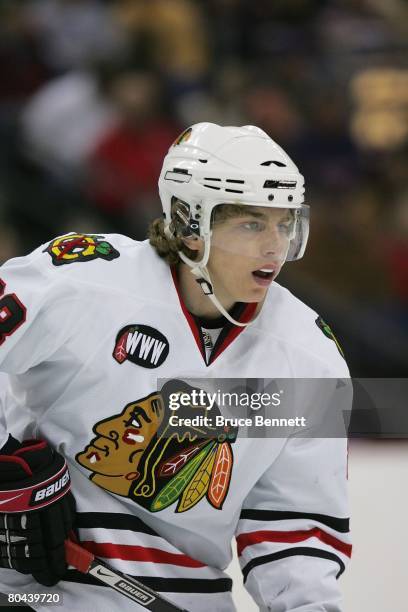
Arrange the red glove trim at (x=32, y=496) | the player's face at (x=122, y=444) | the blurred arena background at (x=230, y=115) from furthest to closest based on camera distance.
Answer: the blurred arena background at (x=230, y=115)
the player's face at (x=122, y=444)
the red glove trim at (x=32, y=496)

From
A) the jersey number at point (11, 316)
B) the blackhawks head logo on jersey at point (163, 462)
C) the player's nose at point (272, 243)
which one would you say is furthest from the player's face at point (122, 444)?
the player's nose at point (272, 243)

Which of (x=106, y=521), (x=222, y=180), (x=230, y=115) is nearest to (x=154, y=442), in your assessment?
(x=106, y=521)

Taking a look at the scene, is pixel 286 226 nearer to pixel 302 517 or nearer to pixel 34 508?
pixel 302 517

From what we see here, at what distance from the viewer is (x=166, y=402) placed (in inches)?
75.5

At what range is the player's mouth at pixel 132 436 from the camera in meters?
1.92

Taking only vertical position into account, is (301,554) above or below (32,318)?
below

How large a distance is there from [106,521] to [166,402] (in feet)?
0.86

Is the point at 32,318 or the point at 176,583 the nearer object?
the point at 32,318

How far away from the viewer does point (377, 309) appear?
164 inches

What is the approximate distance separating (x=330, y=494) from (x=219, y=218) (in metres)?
0.58

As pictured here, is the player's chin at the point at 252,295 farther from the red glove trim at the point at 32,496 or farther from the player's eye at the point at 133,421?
the red glove trim at the point at 32,496

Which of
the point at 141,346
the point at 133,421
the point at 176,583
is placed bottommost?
the point at 176,583

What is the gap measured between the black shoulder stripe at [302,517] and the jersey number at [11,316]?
60cm

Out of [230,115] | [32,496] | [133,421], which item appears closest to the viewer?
[32,496]
